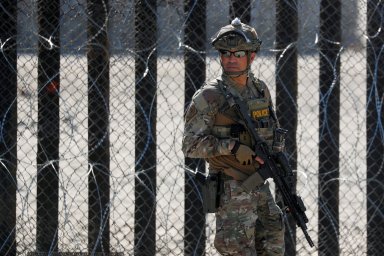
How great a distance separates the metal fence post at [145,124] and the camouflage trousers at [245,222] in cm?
86

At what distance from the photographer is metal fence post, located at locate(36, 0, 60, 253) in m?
4.88

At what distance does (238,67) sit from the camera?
13.7 feet

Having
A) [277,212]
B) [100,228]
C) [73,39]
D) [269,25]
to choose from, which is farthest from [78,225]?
[269,25]

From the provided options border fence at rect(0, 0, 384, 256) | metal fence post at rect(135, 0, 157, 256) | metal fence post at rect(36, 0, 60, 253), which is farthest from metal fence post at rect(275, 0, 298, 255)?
metal fence post at rect(36, 0, 60, 253)

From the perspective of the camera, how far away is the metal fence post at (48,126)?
488cm

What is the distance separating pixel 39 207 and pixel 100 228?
0.38 meters

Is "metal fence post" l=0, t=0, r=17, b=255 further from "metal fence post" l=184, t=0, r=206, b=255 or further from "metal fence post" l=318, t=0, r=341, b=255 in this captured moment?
"metal fence post" l=318, t=0, r=341, b=255

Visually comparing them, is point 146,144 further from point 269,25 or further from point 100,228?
point 269,25

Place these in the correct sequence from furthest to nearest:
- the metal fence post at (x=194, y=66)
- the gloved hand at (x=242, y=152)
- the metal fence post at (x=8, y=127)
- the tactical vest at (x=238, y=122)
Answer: the metal fence post at (x=194, y=66)
the metal fence post at (x=8, y=127)
the tactical vest at (x=238, y=122)
the gloved hand at (x=242, y=152)

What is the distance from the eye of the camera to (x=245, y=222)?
420cm

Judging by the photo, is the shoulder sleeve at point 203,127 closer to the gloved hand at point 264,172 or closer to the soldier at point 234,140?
the soldier at point 234,140

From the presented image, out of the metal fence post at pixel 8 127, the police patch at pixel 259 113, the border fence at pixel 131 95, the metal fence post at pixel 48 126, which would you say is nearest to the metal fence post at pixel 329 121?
the border fence at pixel 131 95

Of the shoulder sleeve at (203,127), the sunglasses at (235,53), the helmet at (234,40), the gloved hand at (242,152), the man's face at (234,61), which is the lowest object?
the gloved hand at (242,152)

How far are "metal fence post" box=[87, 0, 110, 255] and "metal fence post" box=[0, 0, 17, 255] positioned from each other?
432mm
